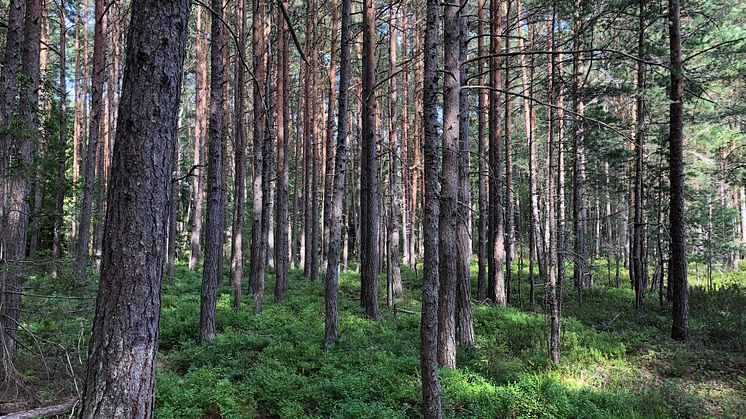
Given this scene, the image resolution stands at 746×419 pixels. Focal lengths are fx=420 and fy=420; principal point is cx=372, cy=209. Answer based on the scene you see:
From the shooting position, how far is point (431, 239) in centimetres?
505

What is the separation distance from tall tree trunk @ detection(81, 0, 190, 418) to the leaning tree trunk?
2.94m

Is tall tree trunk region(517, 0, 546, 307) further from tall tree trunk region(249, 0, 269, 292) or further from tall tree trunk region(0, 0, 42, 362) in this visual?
tall tree trunk region(249, 0, 269, 292)

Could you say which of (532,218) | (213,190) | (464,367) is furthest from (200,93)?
(532,218)

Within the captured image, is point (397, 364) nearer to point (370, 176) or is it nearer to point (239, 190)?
point (370, 176)

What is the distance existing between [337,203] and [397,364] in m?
3.90

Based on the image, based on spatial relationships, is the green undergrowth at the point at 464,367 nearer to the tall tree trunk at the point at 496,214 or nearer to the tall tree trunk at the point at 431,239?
the tall tree trunk at the point at 431,239

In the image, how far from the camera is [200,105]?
2073 centimetres

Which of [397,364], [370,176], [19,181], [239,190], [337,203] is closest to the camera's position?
[19,181]

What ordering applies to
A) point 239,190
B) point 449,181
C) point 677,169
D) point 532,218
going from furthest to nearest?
point 239,190 < point 677,169 < point 532,218 < point 449,181

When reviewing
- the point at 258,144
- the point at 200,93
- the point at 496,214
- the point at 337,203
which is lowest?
→ the point at 496,214

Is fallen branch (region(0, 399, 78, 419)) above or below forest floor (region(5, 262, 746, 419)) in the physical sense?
above

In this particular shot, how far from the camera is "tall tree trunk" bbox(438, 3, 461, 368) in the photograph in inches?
228

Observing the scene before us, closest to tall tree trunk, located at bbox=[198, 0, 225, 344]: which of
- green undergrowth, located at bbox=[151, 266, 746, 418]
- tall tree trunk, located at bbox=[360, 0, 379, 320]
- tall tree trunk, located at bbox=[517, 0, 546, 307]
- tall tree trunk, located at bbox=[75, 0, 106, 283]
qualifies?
green undergrowth, located at bbox=[151, 266, 746, 418]

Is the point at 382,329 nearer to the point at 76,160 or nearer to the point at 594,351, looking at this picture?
the point at 594,351
